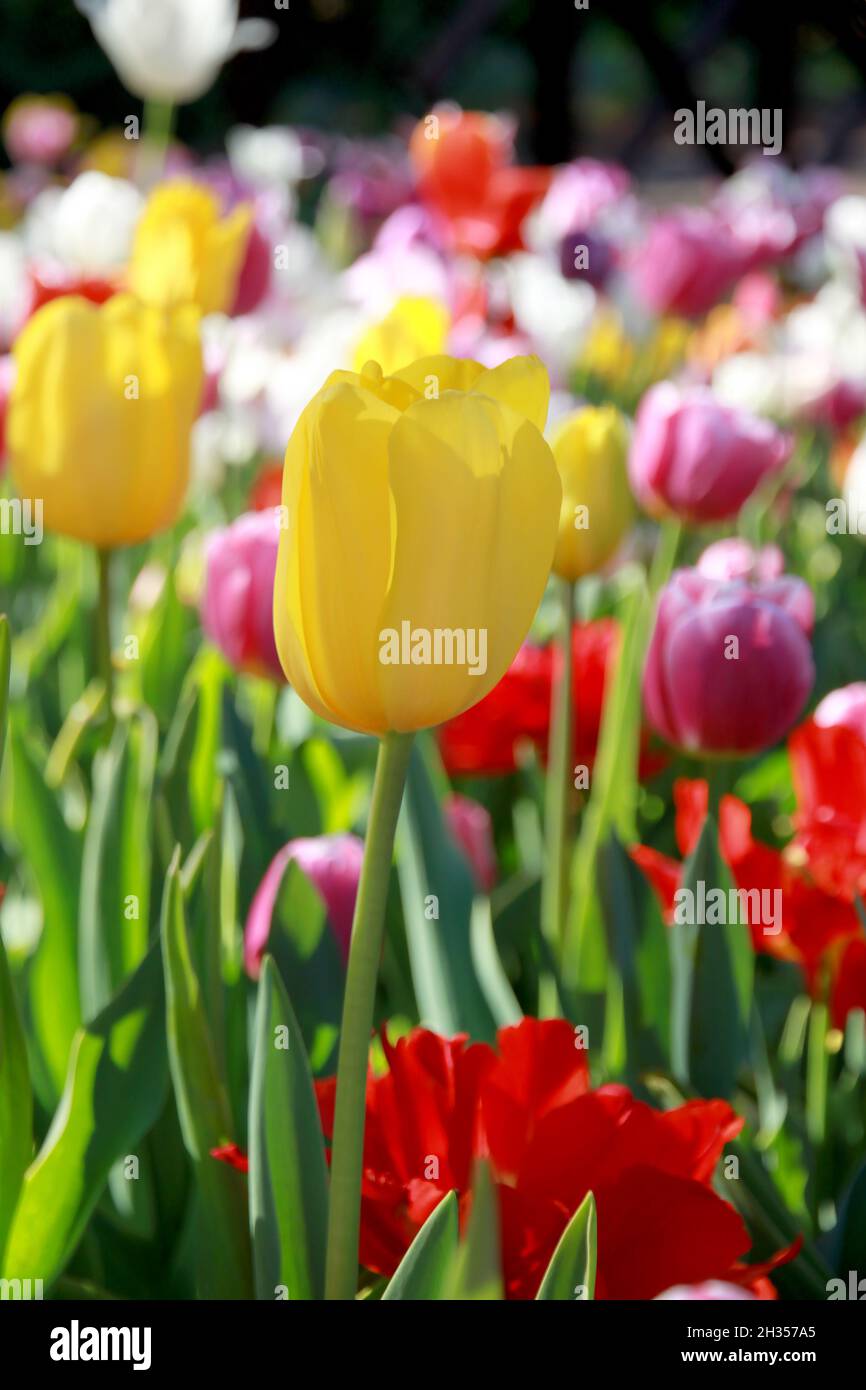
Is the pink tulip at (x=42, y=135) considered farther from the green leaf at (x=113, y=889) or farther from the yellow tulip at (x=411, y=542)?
the yellow tulip at (x=411, y=542)

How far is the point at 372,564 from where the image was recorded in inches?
15.0

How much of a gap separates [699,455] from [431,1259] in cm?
66

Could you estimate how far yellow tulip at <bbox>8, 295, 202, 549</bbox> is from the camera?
73 centimetres

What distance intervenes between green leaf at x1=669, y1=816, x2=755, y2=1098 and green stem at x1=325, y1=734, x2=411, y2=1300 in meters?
0.24

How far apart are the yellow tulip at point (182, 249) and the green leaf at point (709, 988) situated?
579 millimetres

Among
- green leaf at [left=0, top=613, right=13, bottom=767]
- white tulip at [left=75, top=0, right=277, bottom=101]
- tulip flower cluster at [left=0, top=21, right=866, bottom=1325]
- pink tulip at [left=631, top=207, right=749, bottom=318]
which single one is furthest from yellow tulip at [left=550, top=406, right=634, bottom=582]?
pink tulip at [left=631, top=207, right=749, bottom=318]

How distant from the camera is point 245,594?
2.73 ft

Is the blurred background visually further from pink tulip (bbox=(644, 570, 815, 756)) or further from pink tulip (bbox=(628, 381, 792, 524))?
pink tulip (bbox=(644, 570, 815, 756))

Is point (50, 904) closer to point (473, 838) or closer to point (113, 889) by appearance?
point (113, 889)

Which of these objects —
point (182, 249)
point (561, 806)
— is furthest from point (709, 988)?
point (182, 249)

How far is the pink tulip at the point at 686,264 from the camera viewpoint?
1.91 metres

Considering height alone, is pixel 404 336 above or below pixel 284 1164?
above

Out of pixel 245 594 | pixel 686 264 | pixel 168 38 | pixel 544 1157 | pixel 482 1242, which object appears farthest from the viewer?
pixel 686 264
